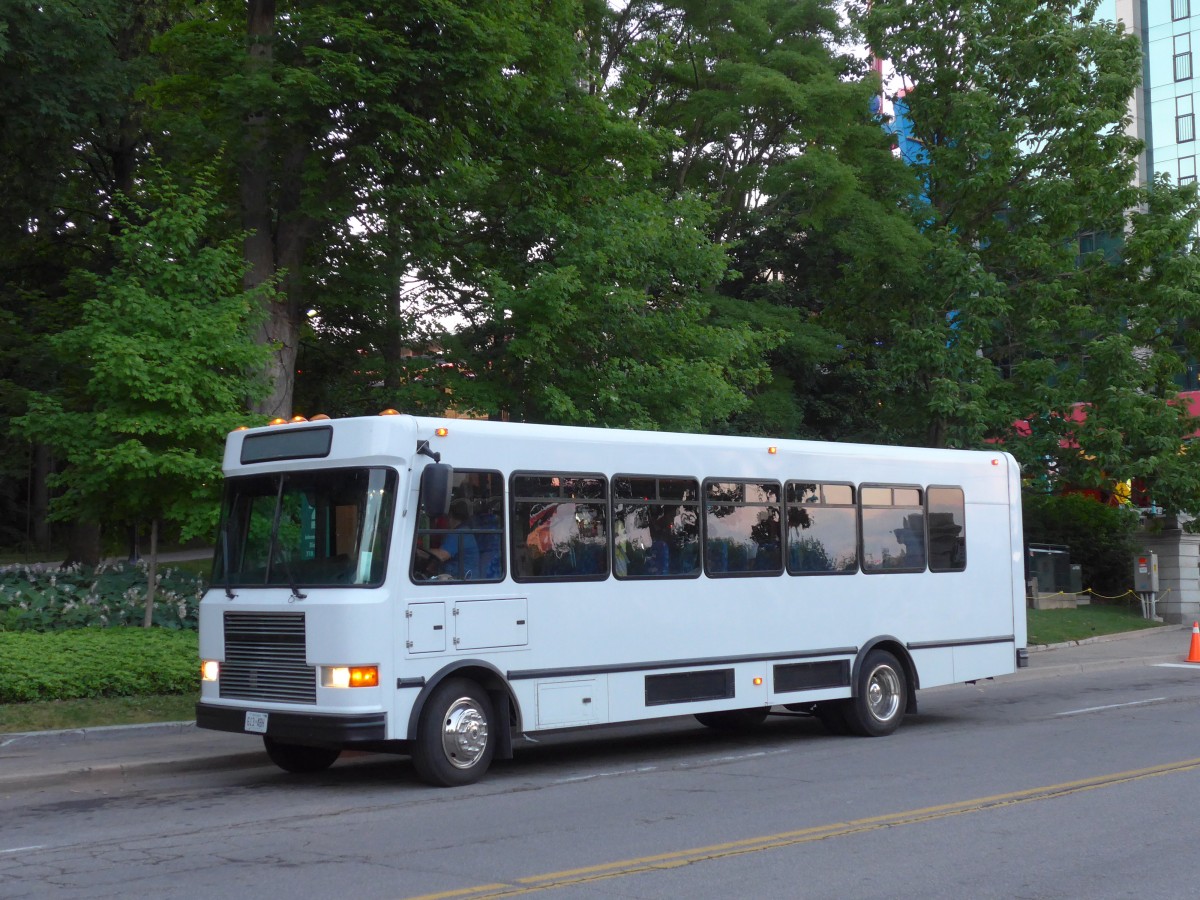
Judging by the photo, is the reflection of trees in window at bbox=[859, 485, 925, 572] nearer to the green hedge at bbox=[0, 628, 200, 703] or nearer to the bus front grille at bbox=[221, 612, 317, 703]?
the bus front grille at bbox=[221, 612, 317, 703]

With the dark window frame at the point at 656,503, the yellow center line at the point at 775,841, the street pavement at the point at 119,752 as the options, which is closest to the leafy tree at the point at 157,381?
the street pavement at the point at 119,752

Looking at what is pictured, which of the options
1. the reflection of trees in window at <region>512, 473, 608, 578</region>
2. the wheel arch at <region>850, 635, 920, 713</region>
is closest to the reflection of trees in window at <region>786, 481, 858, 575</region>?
the wheel arch at <region>850, 635, 920, 713</region>

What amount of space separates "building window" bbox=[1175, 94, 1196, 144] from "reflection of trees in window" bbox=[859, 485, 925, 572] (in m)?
54.1

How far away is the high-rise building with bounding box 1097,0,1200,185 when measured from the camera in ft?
198

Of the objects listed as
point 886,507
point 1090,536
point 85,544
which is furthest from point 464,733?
point 1090,536

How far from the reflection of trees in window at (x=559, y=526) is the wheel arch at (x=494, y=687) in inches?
34.8

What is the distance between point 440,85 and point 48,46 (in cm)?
686

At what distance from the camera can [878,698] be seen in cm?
1414

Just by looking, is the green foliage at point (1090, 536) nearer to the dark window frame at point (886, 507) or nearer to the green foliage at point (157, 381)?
the dark window frame at point (886, 507)

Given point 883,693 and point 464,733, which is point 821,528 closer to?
point 883,693

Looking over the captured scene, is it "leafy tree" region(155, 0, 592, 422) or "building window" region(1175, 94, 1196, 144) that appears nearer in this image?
"leafy tree" region(155, 0, 592, 422)

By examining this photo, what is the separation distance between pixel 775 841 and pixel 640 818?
4.18 ft

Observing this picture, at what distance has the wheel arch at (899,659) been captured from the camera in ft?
45.4

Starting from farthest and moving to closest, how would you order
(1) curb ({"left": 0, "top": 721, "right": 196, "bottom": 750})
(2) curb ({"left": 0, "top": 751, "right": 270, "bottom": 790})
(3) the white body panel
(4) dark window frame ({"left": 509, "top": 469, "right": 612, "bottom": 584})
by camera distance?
(1) curb ({"left": 0, "top": 721, "right": 196, "bottom": 750}) → (4) dark window frame ({"left": 509, "top": 469, "right": 612, "bottom": 584}) → (2) curb ({"left": 0, "top": 751, "right": 270, "bottom": 790}) → (3) the white body panel
